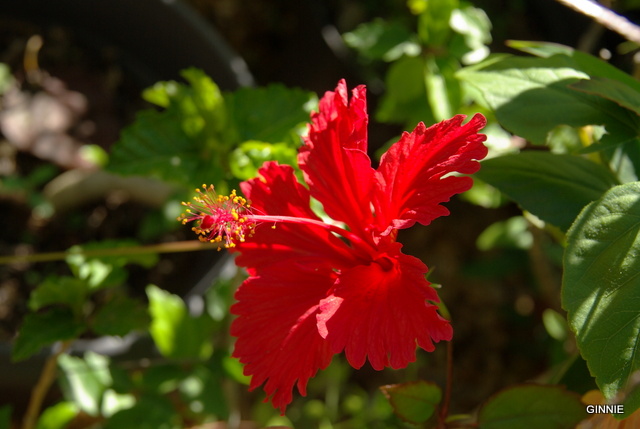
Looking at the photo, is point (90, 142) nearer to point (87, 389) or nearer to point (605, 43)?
point (87, 389)

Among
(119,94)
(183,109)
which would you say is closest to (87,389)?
(183,109)

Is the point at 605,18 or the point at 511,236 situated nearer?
the point at 605,18

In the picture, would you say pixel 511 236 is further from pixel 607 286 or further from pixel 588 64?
pixel 607 286

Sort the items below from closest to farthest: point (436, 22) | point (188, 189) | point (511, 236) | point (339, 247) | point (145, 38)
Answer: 1. point (339, 247)
2. point (436, 22)
3. point (188, 189)
4. point (511, 236)
5. point (145, 38)

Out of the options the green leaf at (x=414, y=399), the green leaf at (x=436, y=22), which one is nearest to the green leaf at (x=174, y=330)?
the green leaf at (x=414, y=399)

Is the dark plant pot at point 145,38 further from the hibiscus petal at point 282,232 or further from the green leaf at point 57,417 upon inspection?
the hibiscus petal at point 282,232

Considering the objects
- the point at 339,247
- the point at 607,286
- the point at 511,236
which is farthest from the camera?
the point at 511,236

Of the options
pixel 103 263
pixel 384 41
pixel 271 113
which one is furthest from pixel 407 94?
pixel 103 263
